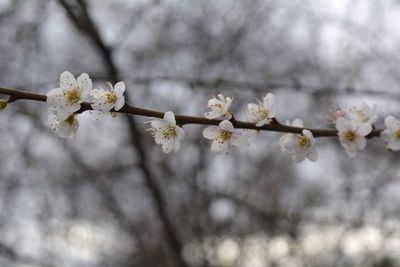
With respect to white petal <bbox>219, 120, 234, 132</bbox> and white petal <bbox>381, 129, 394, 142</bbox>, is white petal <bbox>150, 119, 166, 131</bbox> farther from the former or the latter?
white petal <bbox>381, 129, 394, 142</bbox>

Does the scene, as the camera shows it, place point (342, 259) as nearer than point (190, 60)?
No

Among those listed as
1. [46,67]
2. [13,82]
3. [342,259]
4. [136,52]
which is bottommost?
[342,259]

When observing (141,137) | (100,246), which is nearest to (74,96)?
(141,137)

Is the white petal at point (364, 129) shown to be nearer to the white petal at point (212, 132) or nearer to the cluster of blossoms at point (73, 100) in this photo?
the white petal at point (212, 132)

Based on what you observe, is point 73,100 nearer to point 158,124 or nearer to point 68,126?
point 68,126

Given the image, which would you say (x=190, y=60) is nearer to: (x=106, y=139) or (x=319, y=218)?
(x=106, y=139)

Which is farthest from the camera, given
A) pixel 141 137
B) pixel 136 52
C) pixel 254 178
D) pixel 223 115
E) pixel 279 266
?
pixel 279 266

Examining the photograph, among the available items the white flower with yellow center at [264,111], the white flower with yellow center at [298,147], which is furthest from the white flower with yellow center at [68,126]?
the white flower with yellow center at [298,147]
